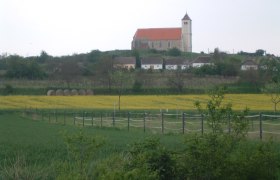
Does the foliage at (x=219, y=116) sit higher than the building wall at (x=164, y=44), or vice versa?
the building wall at (x=164, y=44)

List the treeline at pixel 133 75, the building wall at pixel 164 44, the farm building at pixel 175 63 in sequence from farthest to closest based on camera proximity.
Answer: the building wall at pixel 164 44 → the farm building at pixel 175 63 → the treeline at pixel 133 75

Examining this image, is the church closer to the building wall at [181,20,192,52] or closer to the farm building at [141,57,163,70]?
the building wall at [181,20,192,52]

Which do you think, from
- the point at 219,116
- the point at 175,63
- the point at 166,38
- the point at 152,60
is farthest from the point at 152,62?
the point at 219,116

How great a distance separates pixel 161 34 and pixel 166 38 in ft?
6.91

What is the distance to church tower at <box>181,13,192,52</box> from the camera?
14762cm

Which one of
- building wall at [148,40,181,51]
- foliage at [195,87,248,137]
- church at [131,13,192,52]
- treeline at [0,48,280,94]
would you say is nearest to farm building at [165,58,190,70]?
treeline at [0,48,280,94]

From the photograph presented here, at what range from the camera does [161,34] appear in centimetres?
14562

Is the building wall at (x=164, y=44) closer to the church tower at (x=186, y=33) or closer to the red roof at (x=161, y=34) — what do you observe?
the red roof at (x=161, y=34)

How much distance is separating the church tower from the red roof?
3.53m

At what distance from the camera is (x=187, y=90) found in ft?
223

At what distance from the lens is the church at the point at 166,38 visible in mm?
144000

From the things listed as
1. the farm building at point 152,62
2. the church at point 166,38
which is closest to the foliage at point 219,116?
the farm building at point 152,62

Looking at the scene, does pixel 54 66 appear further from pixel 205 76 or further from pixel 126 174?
pixel 126 174

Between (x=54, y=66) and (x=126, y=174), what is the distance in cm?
8742
